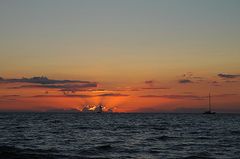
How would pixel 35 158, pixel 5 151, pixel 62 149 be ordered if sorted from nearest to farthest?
pixel 35 158, pixel 5 151, pixel 62 149

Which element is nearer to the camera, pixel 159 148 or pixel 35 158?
pixel 35 158

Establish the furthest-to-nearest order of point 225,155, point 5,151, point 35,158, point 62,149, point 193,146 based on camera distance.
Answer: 1. point 193,146
2. point 62,149
3. point 225,155
4. point 5,151
5. point 35,158

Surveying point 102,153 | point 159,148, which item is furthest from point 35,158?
point 159,148

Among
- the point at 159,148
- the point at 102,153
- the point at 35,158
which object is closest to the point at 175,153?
the point at 159,148

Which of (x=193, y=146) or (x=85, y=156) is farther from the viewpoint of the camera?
(x=193, y=146)

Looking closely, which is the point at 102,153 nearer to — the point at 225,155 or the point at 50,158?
the point at 50,158

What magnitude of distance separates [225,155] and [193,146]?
6581 millimetres

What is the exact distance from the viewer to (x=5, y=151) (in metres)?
A: 29.8

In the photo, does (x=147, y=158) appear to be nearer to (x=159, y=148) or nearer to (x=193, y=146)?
(x=159, y=148)

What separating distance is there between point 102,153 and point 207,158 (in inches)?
349

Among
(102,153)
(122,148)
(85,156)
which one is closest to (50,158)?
(85,156)

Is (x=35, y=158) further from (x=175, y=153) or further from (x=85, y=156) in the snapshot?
(x=175, y=153)

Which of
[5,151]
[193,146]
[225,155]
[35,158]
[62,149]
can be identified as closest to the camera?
[35,158]

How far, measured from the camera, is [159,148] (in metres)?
37.0
